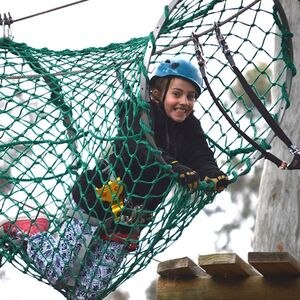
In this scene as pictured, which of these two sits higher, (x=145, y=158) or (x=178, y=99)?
(x=178, y=99)

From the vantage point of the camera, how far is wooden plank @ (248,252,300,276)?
229 inches

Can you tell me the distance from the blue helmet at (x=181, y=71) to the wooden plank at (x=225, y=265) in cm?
78

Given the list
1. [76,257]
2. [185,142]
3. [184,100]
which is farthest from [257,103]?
[76,257]

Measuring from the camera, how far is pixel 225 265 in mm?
5969

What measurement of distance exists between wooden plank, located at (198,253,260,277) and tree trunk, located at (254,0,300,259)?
1441 mm

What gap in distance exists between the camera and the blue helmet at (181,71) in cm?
619

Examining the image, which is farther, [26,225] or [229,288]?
[26,225]

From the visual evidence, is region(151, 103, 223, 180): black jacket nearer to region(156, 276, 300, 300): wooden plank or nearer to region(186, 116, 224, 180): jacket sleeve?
region(186, 116, 224, 180): jacket sleeve

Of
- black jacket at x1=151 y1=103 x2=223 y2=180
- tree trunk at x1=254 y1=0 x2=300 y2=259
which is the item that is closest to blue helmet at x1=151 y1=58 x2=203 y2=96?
black jacket at x1=151 y1=103 x2=223 y2=180

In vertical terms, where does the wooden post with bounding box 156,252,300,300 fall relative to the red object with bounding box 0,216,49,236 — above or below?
below

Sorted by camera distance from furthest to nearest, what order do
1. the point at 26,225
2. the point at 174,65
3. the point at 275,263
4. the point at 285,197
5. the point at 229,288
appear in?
the point at 285,197 < the point at 26,225 < the point at 174,65 < the point at 229,288 < the point at 275,263

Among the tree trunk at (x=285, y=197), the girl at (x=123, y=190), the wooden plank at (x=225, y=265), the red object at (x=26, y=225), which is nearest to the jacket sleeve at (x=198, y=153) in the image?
the girl at (x=123, y=190)

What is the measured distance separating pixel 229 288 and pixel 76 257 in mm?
727

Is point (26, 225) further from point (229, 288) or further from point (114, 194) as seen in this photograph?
point (229, 288)
